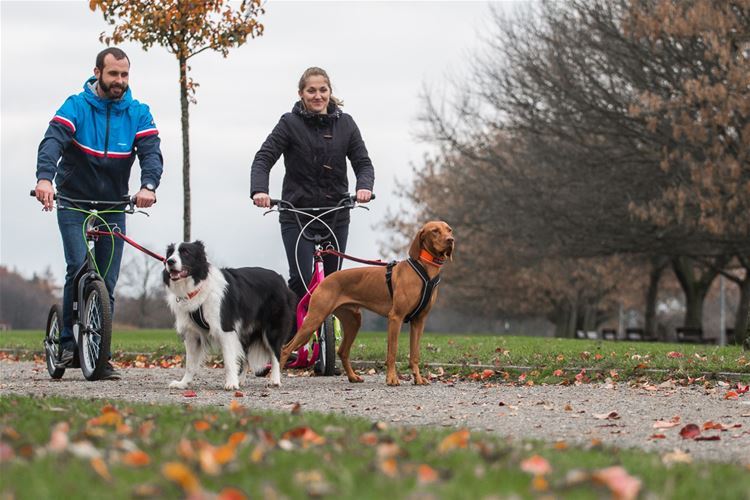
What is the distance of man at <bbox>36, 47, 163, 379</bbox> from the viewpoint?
9883 mm

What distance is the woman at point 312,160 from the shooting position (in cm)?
1016

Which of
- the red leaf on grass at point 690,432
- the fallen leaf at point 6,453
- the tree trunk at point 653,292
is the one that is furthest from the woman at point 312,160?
the tree trunk at point 653,292

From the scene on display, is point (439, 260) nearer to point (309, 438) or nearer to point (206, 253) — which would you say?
point (206, 253)

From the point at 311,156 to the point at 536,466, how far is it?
6.26 m

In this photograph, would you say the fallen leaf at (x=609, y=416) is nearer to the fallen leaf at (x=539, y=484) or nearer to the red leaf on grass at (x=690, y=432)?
the red leaf on grass at (x=690, y=432)

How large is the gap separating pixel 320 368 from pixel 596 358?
3033 mm

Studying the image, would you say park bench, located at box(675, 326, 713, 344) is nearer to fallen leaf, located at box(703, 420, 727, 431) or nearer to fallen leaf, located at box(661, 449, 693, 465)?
fallen leaf, located at box(703, 420, 727, 431)

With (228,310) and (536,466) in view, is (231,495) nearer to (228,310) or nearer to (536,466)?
(536,466)

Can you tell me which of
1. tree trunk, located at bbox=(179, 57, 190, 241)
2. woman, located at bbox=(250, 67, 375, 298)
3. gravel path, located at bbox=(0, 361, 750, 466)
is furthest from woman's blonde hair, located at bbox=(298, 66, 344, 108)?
tree trunk, located at bbox=(179, 57, 190, 241)

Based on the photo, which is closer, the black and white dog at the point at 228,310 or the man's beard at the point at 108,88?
the black and white dog at the point at 228,310

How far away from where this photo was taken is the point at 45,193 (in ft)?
30.8

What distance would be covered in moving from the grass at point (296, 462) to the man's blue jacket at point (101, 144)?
441 centimetres

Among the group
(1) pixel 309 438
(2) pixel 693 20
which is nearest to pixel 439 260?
(1) pixel 309 438

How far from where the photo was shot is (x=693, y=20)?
75.3 feet
